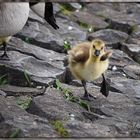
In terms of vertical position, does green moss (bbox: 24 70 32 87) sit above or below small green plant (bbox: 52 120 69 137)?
below

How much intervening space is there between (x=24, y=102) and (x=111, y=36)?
2.46 metres

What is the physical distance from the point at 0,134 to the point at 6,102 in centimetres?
65

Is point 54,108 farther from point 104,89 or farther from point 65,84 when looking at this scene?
point 65,84

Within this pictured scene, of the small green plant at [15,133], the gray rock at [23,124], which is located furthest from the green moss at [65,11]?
the small green plant at [15,133]

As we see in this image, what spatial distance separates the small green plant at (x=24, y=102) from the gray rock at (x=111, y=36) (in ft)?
6.95

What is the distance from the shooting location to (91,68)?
188 inches

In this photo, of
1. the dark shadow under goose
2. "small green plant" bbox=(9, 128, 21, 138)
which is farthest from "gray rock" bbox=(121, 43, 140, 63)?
"small green plant" bbox=(9, 128, 21, 138)

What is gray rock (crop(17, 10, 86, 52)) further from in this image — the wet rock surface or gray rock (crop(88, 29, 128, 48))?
gray rock (crop(88, 29, 128, 48))

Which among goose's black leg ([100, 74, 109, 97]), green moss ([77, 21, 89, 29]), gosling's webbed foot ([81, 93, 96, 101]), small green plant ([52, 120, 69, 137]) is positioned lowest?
green moss ([77, 21, 89, 29])

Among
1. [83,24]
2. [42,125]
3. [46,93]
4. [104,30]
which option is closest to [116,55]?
[104,30]

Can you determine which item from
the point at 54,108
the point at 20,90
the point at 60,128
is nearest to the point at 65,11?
the point at 20,90

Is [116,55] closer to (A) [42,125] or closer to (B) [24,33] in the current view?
(B) [24,33]

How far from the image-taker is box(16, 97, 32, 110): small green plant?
14.0 ft

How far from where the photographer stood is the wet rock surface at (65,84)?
3900mm
